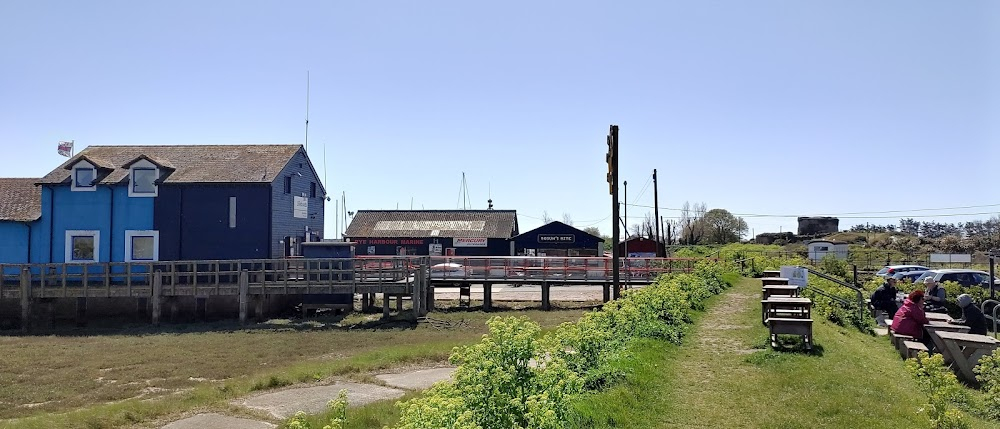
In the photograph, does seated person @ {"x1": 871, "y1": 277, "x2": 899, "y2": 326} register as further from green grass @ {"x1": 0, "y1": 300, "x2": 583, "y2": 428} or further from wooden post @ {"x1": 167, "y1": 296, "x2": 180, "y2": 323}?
wooden post @ {"x1": 167, "y1": 296, "x2": 180, "y2": 323}

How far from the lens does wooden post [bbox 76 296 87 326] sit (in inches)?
1114

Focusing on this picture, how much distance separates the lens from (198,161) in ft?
110

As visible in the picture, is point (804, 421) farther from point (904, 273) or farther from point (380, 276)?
point (904, 273)

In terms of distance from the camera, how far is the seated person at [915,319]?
1265cm

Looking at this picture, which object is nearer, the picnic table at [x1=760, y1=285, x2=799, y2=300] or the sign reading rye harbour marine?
the picnic table at [x1=760, y1=285, x2=799, y2=300]

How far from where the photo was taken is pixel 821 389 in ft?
30.0

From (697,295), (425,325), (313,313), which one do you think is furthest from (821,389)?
(313,313)

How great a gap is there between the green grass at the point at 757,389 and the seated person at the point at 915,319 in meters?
0.55

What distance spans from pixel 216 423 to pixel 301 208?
24.7 meters

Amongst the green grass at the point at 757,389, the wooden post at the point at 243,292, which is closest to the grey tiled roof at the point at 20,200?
the wooden post at the point at 243,292

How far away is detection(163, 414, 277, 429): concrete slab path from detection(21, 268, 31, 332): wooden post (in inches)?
786

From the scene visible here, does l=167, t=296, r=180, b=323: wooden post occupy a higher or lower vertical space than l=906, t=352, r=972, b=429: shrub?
lower

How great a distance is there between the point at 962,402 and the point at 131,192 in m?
31.2

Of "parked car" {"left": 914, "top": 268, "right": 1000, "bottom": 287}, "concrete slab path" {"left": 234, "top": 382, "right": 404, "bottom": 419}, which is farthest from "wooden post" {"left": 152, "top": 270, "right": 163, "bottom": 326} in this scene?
"parked car" {"left": 914, "top": 268, "right": 1000, "bottom": 287}
